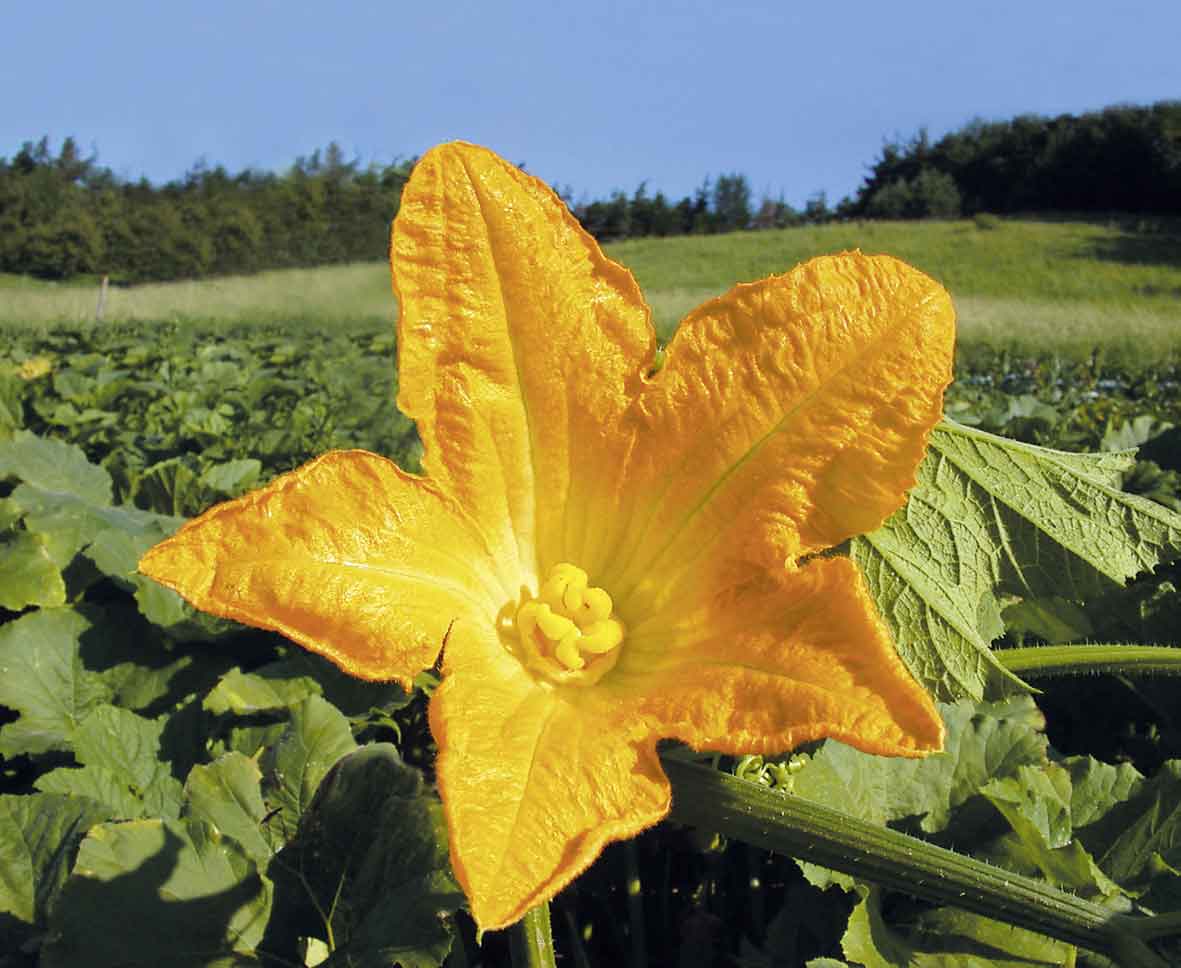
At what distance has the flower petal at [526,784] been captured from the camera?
0.66 meters

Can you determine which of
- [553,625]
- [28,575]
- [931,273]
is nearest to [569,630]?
[553,625]

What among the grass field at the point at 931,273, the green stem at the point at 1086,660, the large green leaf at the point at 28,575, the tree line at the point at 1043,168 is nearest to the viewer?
the green stem at the point at 1086,660

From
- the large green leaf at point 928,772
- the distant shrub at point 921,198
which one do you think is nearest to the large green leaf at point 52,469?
the large green leaf at point 928,772

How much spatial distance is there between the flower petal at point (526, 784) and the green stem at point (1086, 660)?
18.1 inches

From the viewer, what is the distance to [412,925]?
3.51ft

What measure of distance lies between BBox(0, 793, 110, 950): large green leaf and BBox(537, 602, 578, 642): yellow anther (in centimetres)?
76

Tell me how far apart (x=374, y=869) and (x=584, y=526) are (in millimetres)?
439

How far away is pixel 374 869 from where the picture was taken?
3.70 ft

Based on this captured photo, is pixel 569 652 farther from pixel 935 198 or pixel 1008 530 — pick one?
pixel 935 198

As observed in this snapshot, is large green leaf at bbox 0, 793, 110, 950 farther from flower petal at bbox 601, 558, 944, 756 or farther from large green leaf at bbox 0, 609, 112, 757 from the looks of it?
flower petal at bbox 601, 558, 944, 756

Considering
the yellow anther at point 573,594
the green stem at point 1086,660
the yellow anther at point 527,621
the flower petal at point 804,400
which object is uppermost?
the flower petal at point 804,400

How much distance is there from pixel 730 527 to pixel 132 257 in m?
44.8

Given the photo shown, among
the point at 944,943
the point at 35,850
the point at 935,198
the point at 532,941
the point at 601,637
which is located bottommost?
the point at 944,943

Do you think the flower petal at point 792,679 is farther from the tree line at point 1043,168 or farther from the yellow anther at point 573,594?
the tree line at point 1043,168
